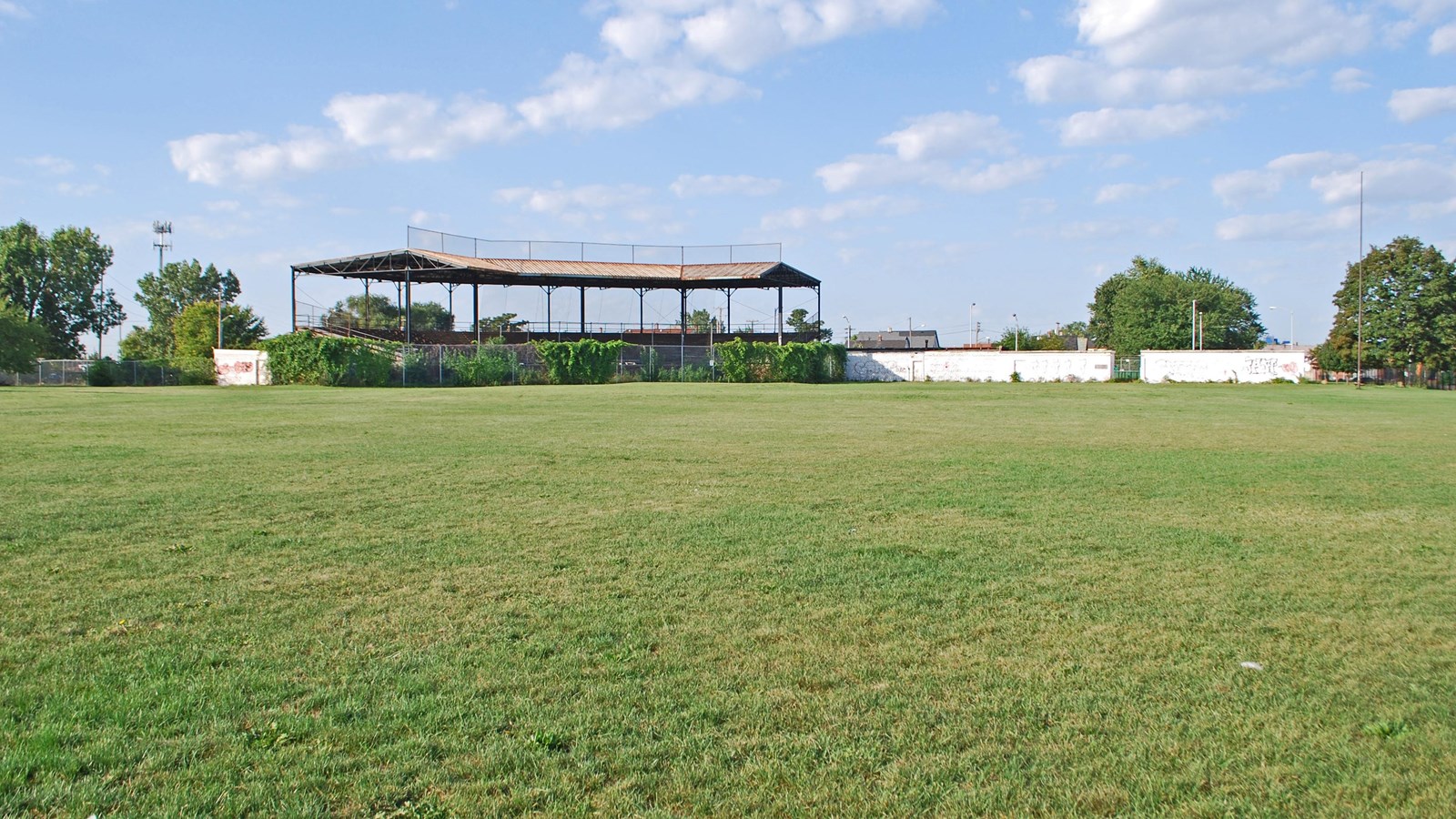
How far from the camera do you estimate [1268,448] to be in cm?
1557

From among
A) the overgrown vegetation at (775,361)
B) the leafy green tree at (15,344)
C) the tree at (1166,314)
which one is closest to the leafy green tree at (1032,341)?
the tree at (1166,314)

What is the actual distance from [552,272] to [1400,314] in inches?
2065

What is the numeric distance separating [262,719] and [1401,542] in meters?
8.73

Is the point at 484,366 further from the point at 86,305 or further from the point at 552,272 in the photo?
the point at 86,305

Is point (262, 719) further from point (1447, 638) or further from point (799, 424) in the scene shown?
point (799, 424)

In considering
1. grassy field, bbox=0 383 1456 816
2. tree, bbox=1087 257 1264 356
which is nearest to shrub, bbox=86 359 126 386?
grassy field, bbox=0 383 1456 816

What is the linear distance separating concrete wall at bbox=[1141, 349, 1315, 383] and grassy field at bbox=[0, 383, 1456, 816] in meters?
49.7

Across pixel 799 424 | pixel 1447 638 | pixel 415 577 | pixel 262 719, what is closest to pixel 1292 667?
pixel 1447 638

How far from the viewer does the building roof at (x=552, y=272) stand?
185 ft

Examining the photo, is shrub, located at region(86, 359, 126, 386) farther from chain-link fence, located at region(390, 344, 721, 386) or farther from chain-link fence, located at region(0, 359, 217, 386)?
chain-link fence, located at region(390, 344, 721, 386)

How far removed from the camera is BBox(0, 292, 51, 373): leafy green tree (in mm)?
57219

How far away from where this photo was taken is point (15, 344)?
5788 cm

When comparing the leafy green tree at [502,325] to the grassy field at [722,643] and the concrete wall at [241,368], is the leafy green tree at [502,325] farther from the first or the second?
the grassy field at [722,643]

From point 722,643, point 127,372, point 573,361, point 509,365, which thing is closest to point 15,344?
point 127,372
